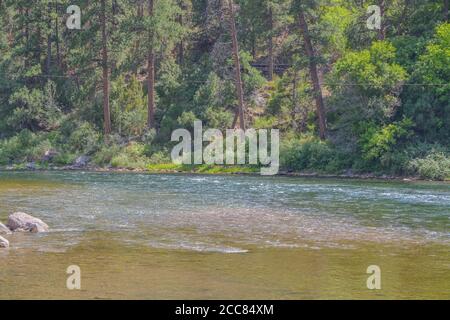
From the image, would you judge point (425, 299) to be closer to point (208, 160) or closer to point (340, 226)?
point (340, 226)

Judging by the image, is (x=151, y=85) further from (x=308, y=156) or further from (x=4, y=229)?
(x=4, y=229)

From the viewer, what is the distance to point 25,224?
2072 centimetres

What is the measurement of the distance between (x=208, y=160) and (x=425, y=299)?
34048mm

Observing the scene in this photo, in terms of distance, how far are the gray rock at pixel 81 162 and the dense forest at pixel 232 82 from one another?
768mm

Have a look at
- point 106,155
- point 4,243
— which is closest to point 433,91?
point 106,155

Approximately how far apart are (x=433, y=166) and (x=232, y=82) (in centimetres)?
1800

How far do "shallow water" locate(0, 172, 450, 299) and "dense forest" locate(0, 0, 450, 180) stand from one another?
950cm

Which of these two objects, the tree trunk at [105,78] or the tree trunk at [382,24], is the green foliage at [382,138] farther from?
the tree trunk at [105,78]

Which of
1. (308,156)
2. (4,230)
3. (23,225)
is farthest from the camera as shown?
(308,156)

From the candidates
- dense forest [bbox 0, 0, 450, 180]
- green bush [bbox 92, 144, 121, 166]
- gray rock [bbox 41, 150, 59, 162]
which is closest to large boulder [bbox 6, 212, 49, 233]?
dense forest [bbox 0, 0, 450, 180]

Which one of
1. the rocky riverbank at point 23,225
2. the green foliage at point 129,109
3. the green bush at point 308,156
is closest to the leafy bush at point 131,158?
the green foliage at point 129,109

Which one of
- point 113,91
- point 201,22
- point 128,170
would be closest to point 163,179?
point 128,170

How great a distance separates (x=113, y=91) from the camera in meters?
54.8

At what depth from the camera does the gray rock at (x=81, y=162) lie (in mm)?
49781
